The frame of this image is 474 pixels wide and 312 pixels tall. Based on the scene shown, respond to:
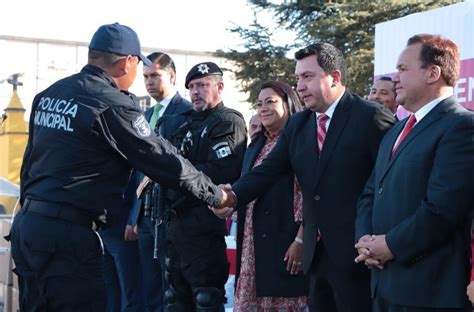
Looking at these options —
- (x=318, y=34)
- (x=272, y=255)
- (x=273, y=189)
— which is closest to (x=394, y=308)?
(x=272, y=255)

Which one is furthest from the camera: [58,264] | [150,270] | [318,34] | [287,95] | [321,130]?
[318,34]

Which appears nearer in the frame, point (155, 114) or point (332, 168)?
point (332, 168)

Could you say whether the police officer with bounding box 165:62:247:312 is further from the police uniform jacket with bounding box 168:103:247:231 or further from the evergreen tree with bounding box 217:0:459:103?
the evergreen tree with bounding box 217:0:459:103

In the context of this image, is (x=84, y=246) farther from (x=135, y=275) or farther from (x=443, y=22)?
(x=443, y=22)

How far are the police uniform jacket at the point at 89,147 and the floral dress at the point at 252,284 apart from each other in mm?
1136

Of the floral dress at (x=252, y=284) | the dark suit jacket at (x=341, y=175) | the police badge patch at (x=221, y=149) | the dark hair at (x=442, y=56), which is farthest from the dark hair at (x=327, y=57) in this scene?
the police badge patch at (x=221, y=149)

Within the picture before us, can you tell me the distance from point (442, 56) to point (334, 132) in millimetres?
903

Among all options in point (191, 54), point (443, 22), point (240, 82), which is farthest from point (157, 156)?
point (191, 54)

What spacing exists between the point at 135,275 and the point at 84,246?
287cm

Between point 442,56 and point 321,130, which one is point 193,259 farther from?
point 442,56

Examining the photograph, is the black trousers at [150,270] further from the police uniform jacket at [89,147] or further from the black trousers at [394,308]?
the black trousers at [394,308]

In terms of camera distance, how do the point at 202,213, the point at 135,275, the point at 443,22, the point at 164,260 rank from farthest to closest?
the point at 443,22, the point at 135,275, the point at 164,260, the point at 202,213

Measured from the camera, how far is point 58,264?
175 inches

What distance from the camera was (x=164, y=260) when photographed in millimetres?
6473
